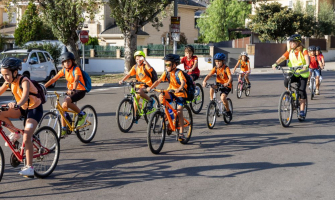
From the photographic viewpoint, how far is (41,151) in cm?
664

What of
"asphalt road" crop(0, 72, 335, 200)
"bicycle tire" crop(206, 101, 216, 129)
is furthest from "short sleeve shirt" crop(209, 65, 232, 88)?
"asphalt road" crop(0, 72, 335, 200)

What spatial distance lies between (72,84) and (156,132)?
6.09ft

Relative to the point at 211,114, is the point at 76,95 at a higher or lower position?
higher

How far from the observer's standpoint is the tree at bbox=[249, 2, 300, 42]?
144ft

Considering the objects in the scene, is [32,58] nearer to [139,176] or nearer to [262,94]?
[262,94]

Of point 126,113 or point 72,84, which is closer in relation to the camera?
point 72,84

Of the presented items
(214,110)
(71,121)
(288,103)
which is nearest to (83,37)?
(214,110)

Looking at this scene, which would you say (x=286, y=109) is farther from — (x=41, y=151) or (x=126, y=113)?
(x=41, y=151)

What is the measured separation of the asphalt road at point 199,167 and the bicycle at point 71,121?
8.0 inches

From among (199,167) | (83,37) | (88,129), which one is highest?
(83,37)

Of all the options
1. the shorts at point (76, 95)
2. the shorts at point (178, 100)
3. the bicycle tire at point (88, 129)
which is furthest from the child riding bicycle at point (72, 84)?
the shorts at point (178, 100)

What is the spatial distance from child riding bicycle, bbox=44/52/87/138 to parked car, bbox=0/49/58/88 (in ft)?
43.6

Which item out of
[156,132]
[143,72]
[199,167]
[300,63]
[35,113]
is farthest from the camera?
[300,63]

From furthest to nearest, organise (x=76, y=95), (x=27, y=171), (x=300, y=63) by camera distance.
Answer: (x=300, y=63) < (x=76, y=95) < (x=27, y=171)
